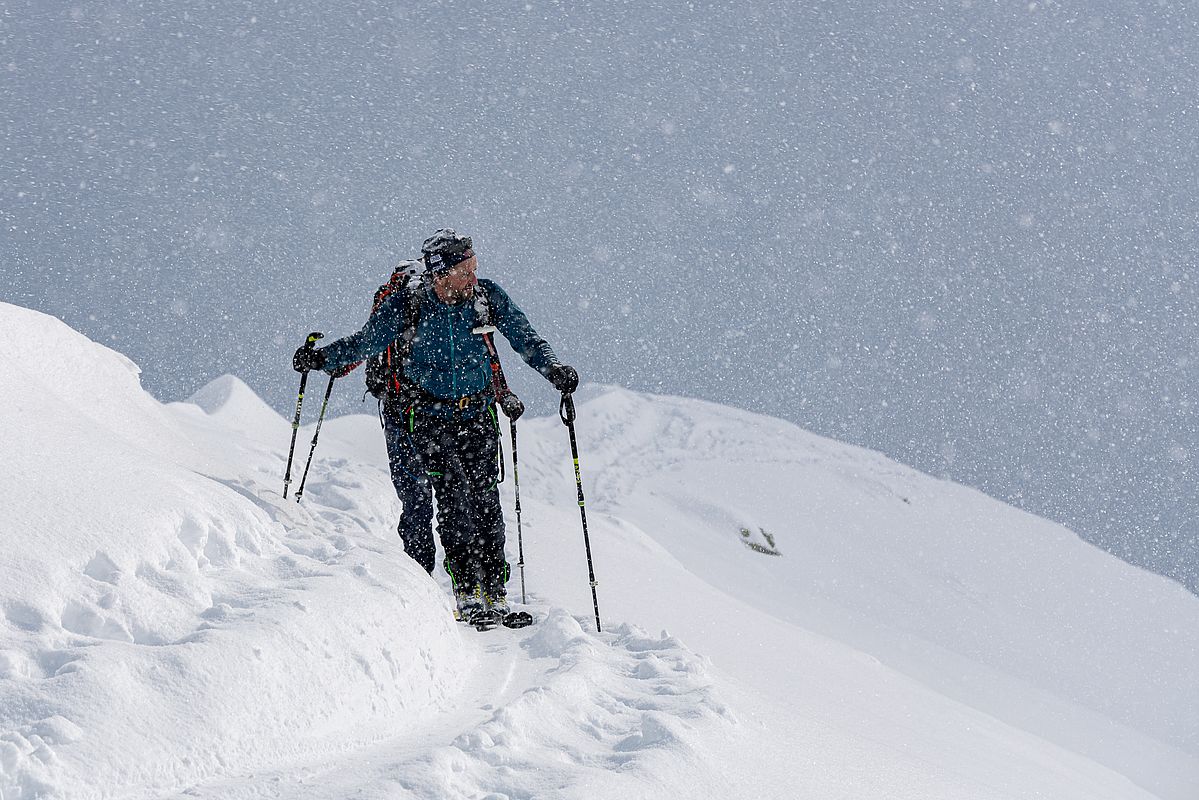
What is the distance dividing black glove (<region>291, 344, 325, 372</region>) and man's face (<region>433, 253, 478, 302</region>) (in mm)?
968

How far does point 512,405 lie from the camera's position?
6027mm

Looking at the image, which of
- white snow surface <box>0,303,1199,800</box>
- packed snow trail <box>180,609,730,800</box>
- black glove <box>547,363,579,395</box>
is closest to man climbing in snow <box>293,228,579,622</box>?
black glove <box>547,363,579,395</box>

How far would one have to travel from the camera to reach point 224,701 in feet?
10.5

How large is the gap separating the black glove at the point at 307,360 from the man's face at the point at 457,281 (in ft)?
3.18

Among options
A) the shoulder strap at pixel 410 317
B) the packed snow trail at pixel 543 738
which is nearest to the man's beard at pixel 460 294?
the shoulder strap at pixel 410 317

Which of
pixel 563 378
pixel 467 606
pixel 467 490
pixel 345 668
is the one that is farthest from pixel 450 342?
pixel 345 668

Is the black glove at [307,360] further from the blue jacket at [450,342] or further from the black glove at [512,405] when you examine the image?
the black glove at [512,405]

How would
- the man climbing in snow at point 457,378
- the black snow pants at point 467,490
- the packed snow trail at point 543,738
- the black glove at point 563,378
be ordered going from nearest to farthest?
1. the packed snow trail at point 543,738
2. the black glove at point 563,378
3. the man climbing in snow at point 457,378
4. the black snow pants at point 467,490

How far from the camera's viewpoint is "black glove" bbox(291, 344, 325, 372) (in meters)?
6.15

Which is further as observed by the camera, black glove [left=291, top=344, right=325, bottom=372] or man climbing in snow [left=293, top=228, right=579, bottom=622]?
black glove [left=291, top=344, right=325, bottom=372]

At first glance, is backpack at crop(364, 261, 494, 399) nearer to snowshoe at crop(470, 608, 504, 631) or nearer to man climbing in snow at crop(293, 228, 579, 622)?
man climbing in snow at crop(293, 228, 579, 622)

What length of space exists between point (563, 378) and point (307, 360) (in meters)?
1.80

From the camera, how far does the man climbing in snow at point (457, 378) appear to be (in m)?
5.85

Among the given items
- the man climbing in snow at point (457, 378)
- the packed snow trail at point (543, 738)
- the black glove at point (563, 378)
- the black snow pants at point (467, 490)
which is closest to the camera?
the packed snow trail at point (543, 738)
